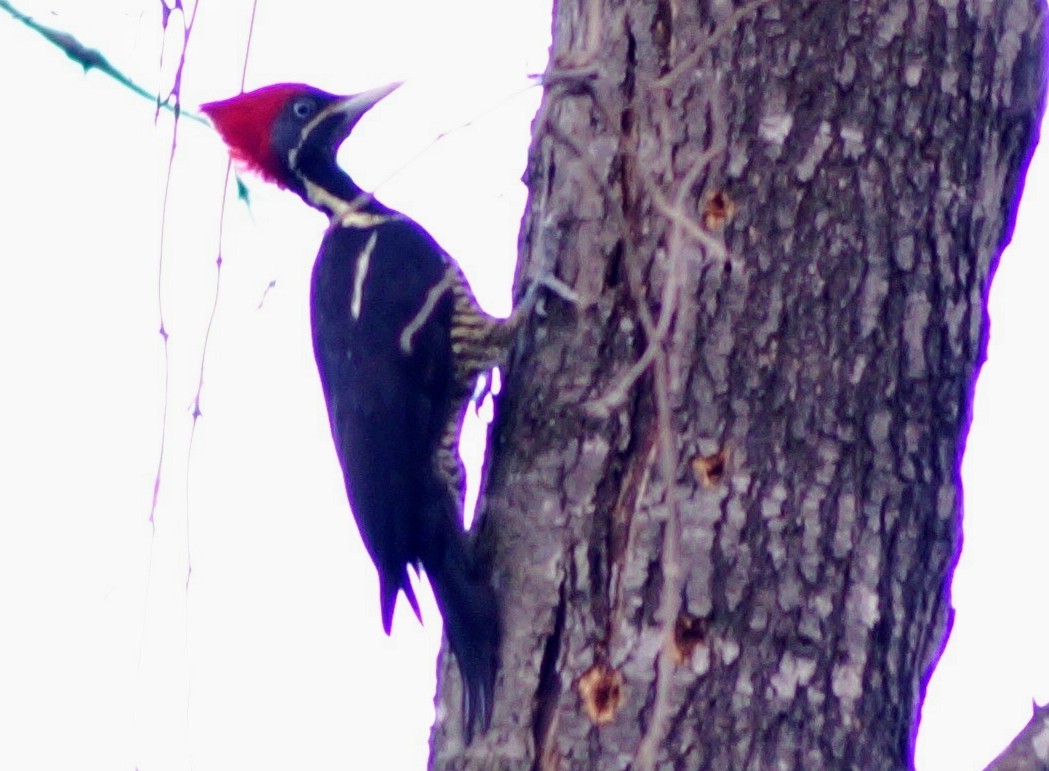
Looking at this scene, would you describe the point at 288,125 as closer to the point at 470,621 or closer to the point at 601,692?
the point at 470,621

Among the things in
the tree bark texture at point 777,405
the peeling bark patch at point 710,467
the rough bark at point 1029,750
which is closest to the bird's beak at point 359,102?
the tree bark texture at point 777,405

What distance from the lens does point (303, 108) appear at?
11.9ft

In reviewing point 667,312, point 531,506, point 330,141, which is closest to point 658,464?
point 531,506

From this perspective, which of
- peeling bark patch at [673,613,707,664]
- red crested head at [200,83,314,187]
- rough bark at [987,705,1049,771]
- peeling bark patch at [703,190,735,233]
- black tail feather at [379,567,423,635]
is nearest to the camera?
rough bark at [987,705,1049,771]

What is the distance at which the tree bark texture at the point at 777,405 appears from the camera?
2242 mm

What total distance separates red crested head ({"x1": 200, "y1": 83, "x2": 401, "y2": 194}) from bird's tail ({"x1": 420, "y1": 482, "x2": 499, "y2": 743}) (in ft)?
4.15

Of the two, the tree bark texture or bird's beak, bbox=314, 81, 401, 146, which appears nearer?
the tree bark texture

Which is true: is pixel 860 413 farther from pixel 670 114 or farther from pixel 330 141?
pixel 330 141

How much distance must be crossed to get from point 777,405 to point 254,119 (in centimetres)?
179

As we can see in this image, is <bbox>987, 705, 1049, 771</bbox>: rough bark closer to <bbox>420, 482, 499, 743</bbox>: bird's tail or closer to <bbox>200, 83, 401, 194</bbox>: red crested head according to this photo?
<bbox>420, 482, 499, 743</bbox>: bird's tail

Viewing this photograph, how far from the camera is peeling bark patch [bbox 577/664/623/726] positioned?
2.28 m

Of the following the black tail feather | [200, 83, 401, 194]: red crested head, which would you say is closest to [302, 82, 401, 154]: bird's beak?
[200, 83, 401, 194]: red crested head

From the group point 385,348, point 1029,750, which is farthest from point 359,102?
point 1029,750

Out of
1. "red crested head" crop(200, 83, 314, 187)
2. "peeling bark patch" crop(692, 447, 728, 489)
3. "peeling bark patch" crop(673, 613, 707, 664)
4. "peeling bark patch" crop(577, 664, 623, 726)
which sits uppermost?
"red crested head" crop(200, 83, 314, 187)
